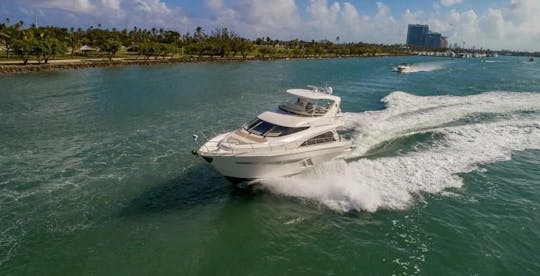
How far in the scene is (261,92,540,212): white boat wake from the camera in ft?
58.9

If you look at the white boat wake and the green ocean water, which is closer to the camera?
the green ocean water

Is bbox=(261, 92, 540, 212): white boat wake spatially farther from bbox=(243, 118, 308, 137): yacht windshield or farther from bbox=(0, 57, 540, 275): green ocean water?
bbox=(243, 118, 308, 137): yacht windshield

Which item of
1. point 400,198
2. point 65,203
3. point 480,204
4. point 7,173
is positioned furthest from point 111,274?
point 480,204

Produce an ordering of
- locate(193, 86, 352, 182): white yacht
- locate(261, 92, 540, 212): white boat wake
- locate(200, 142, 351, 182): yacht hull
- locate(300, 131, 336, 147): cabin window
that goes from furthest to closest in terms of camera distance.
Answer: locate(300, 131, 336, 147): cabin window, locate(261, 92, 540, 212): white boat wake, locate(193, 86, 352, 182): white yacht, locate(200, 142, 351, 182): yacht hull

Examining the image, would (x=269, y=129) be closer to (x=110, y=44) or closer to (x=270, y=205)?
(x=270, y=205)

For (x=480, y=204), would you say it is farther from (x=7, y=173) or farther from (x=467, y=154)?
(x=7, y=173)

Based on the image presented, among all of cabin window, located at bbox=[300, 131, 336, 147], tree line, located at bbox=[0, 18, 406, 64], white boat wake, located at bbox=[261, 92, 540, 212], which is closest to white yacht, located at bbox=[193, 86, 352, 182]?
cabin window, located at bbox=[300, 131, 336, 147]

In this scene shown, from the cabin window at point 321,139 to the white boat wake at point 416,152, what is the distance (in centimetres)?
134

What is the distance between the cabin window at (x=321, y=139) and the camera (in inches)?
779

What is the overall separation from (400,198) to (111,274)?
12.9 m

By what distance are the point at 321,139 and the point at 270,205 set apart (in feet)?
16.8

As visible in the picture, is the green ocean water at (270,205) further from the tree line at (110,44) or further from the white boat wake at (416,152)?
the tree line at (110,44)

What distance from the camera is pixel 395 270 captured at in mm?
13039

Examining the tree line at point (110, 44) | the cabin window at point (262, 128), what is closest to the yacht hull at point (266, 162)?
the cabin window at point (262, 128)
